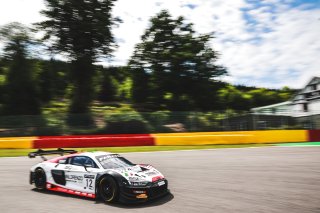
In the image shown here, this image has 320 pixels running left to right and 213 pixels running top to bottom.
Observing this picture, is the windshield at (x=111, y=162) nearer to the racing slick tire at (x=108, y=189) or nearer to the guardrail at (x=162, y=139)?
the racing slick tire at (x=108, y=189)

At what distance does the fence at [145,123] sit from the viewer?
Result: 24.2 meters

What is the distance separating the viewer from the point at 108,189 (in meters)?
7.29

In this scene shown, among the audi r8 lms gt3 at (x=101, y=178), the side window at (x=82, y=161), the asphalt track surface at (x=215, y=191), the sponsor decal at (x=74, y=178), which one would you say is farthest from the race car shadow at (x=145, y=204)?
the side window at (x=82, y=161)

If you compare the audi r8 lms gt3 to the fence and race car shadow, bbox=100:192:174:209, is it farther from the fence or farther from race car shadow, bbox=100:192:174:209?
the fence

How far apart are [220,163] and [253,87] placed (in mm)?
71291

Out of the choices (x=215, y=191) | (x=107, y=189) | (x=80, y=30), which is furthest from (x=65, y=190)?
(x=80, y=30)

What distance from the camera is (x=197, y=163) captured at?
12.6 m

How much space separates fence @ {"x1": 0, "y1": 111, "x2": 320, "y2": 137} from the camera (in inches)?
953

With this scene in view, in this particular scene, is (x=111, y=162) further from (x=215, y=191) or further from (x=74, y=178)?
(x=215, y=191)

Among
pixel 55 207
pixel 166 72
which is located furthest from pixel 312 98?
pixel 55 207

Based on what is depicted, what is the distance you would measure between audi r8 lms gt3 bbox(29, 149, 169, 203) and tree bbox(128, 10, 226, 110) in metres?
31.2

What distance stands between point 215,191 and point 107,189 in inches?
109

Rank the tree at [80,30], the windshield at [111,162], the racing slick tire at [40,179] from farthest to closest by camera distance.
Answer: the tree at [80,30], the racing slick tire at [40,179], the windshield at [111,162]

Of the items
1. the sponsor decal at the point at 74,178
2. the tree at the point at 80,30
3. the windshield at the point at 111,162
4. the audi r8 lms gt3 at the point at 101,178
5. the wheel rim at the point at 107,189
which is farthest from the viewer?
the tree at the point at 80,30
